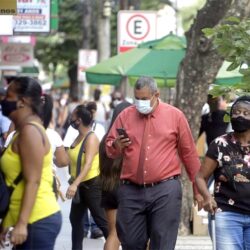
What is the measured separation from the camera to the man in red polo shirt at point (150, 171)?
26.7 ft

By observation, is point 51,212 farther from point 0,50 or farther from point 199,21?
point 0,50

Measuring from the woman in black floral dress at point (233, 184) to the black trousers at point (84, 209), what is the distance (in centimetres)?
290

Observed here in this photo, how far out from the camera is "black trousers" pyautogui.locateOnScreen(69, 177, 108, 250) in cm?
1045

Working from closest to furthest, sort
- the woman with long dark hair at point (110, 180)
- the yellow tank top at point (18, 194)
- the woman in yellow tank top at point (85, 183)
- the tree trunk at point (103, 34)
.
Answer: the yellow tank top at point (18, 194)
the woman with long dark hair at point (110, 180)
the woman in yellow tank top at point (85, 183)
the tree trunk at point (103, 34)

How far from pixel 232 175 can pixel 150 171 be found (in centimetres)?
82

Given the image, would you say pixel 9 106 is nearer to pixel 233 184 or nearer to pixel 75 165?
pixel 233 184

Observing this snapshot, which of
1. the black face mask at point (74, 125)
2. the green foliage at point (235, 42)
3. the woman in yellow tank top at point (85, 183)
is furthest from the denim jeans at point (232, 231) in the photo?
the black face mask at point (74, 125)

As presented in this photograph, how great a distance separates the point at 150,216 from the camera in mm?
8211

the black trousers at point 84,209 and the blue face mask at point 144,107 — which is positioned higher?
the blue face mask at point 144,107

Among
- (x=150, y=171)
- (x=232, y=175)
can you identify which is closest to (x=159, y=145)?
(x=150, y=171)

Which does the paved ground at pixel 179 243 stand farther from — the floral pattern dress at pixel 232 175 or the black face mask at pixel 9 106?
the black face mask at pixel 9 106

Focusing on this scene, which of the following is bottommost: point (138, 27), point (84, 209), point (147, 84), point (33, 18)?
point (138, 27)

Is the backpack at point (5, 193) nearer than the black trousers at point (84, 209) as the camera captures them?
Yes

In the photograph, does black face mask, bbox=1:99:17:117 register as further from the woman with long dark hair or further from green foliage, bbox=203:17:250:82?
the woman with long dark hair
